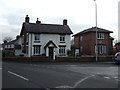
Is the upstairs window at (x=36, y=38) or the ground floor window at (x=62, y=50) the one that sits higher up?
the upstairs window at (x=36, y=38)

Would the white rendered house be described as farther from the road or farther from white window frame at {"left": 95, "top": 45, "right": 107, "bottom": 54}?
the road

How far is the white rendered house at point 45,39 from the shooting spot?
45812 millimetres

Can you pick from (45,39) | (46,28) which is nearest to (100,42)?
(45,39)

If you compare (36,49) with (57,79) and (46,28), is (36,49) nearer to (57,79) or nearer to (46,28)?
(46,28)

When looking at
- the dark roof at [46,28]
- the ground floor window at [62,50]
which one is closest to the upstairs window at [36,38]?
the dark roof at [46,28]

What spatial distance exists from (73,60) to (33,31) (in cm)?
1108

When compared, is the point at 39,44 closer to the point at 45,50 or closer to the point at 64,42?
the point at 45,50

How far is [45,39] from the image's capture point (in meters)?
47.2

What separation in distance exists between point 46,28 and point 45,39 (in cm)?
273

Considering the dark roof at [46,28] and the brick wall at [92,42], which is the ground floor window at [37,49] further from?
the brick wall at [92,42]

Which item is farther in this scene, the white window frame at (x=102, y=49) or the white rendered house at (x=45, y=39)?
the white window frame at (x=102, y=49)

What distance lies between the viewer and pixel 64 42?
48.2m

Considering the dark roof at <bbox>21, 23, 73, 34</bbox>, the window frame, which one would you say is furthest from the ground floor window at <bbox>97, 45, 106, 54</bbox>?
the dark roof at <bbox>21, 23, 73, 34</bbox>

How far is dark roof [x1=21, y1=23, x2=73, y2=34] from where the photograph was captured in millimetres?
46594
